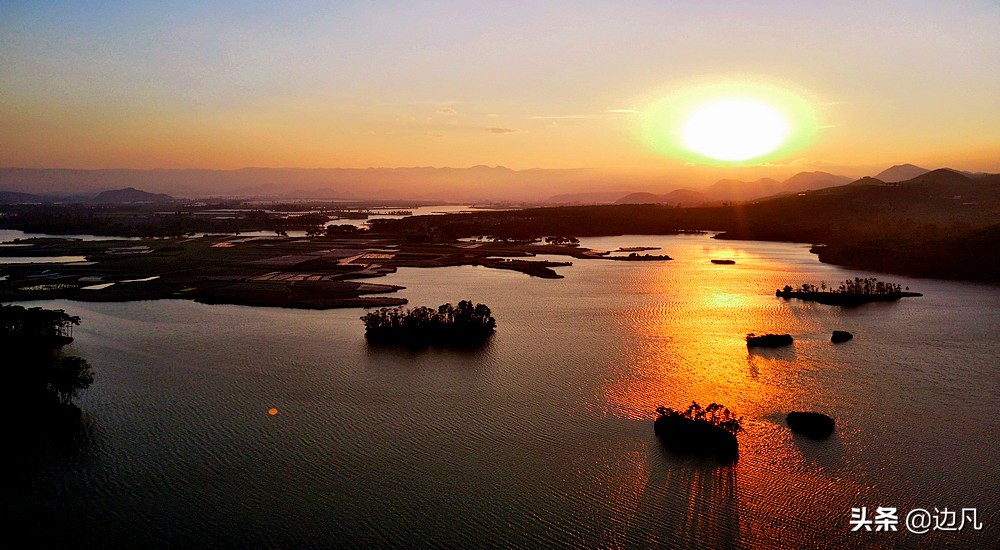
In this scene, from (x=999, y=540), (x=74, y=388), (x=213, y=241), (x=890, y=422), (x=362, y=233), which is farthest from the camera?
(x=362, y=233)

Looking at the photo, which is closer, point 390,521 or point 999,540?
point 999,540

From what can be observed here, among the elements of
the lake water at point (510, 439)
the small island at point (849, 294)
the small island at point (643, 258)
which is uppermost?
the small island at point (643, 258)

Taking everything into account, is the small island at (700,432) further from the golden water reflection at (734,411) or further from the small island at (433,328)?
the small island at (433,328)

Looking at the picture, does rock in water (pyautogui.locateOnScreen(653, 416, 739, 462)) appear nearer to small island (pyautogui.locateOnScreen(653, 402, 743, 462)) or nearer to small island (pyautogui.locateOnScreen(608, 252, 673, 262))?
small island (pyautogui.locateOnScreen(653, 402, 743, 462))

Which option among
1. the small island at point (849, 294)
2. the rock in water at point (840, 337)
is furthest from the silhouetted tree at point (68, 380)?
the small island at point (849, 294)

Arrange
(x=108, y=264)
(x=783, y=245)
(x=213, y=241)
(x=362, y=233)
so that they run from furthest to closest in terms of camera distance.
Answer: (x=362, y=233), (x=783, y=245), (x=213, y=241), (x=108, y=264)

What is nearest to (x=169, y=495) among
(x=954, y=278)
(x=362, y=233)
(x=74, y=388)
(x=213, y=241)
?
(x=74, y=388)

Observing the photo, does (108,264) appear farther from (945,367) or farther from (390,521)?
(945,367)

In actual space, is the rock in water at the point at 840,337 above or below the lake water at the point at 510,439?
above
